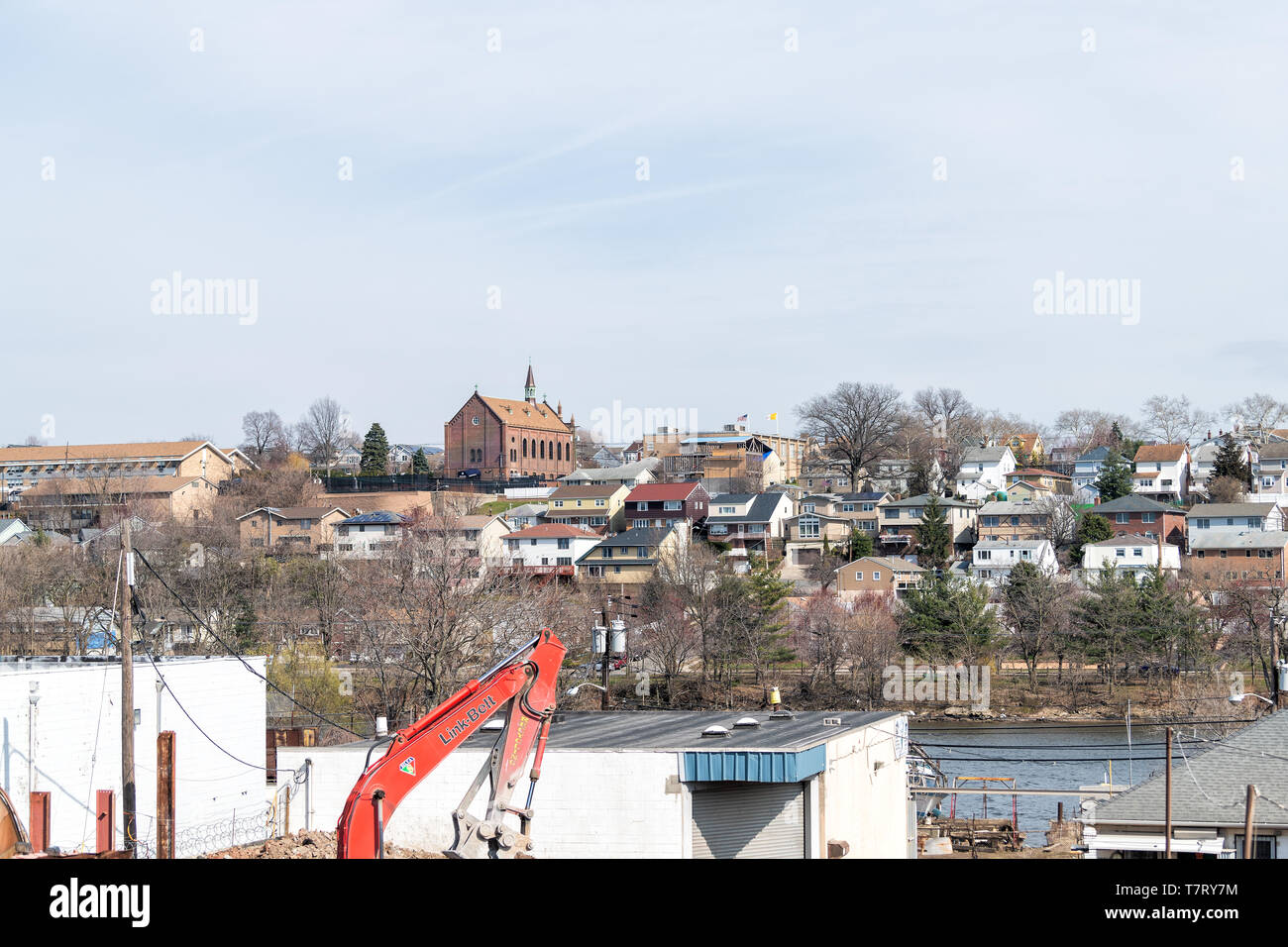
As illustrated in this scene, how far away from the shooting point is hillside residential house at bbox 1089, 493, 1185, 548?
62094 mm

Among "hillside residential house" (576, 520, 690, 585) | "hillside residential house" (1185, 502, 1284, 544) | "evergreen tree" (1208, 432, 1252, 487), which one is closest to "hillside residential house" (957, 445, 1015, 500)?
"evergreen tree" (1208, 432, 1252, 487)

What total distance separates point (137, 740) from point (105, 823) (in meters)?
1.44

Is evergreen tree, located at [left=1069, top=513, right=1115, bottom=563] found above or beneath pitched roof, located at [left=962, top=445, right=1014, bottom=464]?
beneath

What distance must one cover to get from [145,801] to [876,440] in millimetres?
72975

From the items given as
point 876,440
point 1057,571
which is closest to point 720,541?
point 1057,571

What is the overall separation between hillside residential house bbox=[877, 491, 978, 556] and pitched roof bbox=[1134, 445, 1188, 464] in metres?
15.8

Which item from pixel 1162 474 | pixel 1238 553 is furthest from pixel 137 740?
pixel 1162 474

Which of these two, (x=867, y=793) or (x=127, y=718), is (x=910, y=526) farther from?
(x=127, y=718)

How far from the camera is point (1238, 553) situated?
58.8m

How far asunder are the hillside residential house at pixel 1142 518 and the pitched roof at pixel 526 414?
45476 millimetres

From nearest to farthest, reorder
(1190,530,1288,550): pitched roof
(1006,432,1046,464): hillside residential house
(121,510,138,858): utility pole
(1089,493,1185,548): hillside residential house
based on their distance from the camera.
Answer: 1. (121,510,138,858): utility pole
2. (1190,530,1288,550): pitched roof
3. (1089,493,1185,548): hillside residential house
4. (1006,432,1046,464): hillside residential house

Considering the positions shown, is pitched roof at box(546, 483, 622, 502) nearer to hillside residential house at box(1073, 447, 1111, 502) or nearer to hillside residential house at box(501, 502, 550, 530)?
hillside residential house at box(501, 502, 550, 530)

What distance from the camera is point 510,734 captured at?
1273 centimetres
